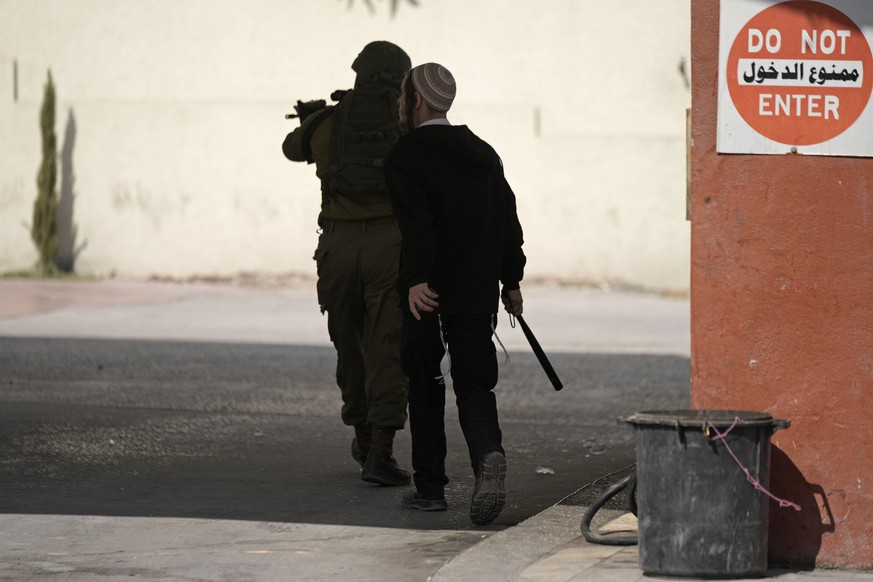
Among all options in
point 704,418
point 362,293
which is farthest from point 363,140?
point 704,418

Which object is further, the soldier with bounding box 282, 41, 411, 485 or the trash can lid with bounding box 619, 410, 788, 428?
the soldier with bounding box 282, 41, 411, 485

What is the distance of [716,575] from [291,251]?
15735mm

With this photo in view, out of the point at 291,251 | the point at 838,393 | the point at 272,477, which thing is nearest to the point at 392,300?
the point at 272,477

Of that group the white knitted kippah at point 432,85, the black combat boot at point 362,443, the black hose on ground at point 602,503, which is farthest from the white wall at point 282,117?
the black hose on ground at point 602,503

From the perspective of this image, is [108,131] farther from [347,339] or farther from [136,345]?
[347,339]

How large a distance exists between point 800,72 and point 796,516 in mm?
1494

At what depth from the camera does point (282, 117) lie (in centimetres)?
2056

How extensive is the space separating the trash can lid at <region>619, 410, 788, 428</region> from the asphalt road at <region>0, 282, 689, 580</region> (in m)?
1.04

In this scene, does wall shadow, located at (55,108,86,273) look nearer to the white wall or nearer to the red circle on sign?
the white wall

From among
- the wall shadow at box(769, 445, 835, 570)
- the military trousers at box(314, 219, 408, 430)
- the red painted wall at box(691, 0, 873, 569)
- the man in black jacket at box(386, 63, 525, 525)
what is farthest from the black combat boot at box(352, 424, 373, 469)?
the wall shadow at box(769, 445, 835, 570)

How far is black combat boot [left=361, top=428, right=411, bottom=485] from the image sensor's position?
25.1ft

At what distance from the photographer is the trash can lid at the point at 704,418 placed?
17.3 ft

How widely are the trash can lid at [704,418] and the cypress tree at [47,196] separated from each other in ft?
54.5

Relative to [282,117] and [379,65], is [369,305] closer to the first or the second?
[379,65]
